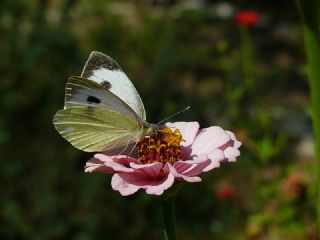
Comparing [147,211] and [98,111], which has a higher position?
[98,111]

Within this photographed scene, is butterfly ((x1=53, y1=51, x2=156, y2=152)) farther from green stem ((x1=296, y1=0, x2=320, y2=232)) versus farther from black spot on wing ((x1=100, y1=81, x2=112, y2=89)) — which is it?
green stem ((x1=296, y1=0, x2=320, y2=232))

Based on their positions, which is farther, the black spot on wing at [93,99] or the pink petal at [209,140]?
the black spot on wing at [93,99]

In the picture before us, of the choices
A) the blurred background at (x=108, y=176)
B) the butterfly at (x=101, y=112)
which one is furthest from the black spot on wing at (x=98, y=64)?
the blurred background at (x=108, y=176)

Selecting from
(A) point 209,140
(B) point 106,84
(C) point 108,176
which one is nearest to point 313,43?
(A) point 209,140

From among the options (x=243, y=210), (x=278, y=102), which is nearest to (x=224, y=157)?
(x=243, y=210)

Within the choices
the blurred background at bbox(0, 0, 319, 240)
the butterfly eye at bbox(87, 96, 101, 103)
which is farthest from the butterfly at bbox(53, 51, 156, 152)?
the blurred background at bbox(0, 0, 319, 240)

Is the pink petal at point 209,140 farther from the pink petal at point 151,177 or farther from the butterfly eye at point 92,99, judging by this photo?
the butterfly eye at point 92,99

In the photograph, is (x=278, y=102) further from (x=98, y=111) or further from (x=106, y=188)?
(x=98, y=111)
